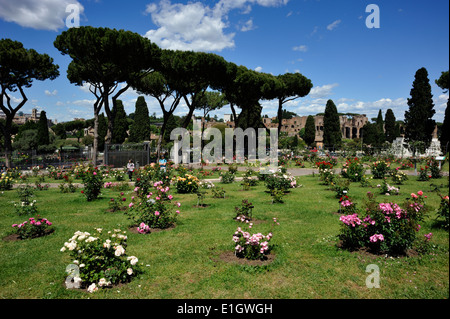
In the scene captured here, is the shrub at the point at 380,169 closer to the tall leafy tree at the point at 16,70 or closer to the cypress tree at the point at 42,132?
the tall leafy tree at the point at 16,70

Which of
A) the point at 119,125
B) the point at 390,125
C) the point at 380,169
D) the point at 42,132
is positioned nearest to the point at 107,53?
the point at 380,169

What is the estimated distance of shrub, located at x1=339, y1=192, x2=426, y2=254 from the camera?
15.3 feet

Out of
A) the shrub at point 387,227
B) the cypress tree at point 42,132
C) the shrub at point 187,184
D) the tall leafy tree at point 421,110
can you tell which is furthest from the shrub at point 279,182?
the cypress tree at point 42,132

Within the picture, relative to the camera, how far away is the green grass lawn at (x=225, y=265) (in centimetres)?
381

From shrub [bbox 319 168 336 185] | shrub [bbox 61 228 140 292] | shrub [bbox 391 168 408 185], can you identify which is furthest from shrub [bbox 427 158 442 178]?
shrub [bbox 61 228 140 292]

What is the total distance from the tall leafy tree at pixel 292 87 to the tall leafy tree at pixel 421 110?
481 inches

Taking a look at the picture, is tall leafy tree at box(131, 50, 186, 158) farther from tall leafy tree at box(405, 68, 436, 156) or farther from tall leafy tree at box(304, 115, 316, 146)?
tall leafy tree at box(304, 115, 316, 146)

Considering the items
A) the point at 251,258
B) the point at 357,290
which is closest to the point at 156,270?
the point at 251,258

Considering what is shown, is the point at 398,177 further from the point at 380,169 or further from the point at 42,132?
the point at 42,132

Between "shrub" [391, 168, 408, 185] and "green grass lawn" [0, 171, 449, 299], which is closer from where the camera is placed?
"green grass lawn" [0, 171, 449, 299]

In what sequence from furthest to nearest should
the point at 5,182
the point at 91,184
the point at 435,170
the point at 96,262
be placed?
the point at 435,170, the point at 5,182, the point at 91,184, the point at 96,262

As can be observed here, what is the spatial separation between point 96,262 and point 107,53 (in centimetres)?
1952

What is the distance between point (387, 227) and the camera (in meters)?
4.77

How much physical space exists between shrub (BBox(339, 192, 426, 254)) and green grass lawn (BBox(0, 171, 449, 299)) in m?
0.24
